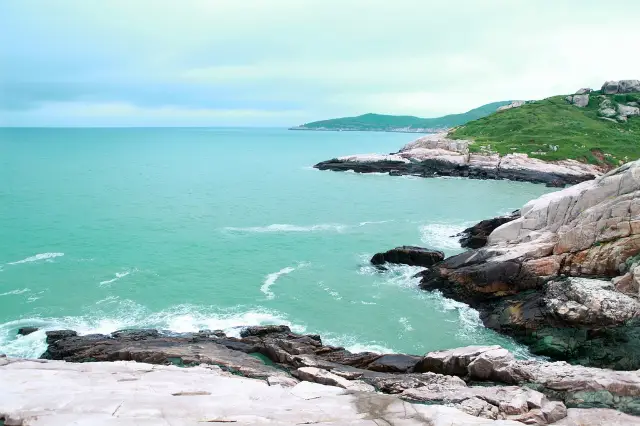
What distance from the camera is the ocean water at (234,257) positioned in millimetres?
32969

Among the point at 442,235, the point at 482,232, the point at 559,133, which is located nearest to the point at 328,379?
the point at 482,232

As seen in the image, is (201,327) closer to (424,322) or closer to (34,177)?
(424,322)

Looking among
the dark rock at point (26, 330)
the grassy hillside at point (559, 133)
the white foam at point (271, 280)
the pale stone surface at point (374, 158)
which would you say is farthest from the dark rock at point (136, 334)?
the grassy hillside at point (559, 133)

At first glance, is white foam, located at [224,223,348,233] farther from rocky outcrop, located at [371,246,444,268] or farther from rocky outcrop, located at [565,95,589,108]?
rocky outcrop, located at [565,95,589,108]

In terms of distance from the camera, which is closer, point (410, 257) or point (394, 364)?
point (394, 364)

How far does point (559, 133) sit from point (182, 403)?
4796 inches

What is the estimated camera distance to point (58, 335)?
2927 cm

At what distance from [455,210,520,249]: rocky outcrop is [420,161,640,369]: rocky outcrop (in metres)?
6.03

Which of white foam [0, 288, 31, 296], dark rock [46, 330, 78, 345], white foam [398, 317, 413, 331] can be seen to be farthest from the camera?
white foam [0, 288, 31, 296]

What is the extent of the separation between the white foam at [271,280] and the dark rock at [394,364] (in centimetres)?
1434

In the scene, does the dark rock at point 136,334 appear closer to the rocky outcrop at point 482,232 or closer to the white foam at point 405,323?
the white foam at point 405,323

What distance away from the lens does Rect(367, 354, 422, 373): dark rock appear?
24066 mm

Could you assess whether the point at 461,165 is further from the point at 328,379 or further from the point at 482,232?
the point at 328,379

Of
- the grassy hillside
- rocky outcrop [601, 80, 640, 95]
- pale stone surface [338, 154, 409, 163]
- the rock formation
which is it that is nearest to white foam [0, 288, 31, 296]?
the rock formation
